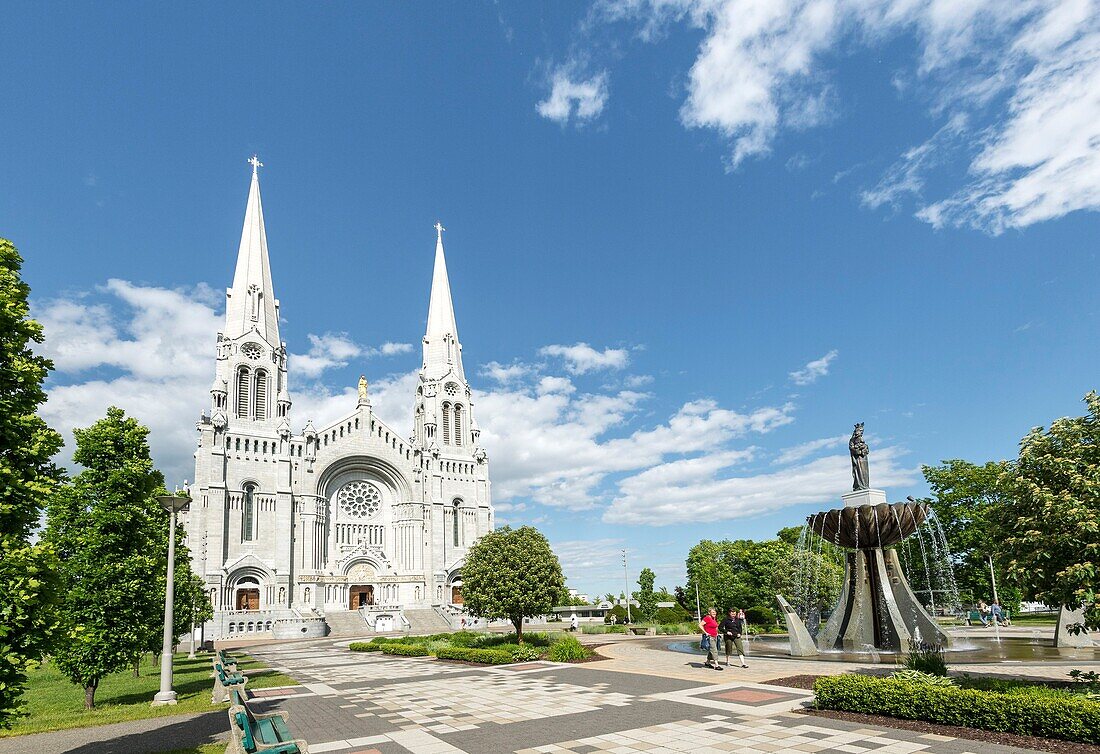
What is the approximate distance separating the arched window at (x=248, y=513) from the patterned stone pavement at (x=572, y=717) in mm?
42655

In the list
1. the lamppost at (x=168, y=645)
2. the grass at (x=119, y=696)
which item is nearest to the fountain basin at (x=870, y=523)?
the grass at (x=119, y=696)

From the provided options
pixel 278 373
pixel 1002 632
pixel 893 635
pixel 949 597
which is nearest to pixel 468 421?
pixel 278 373

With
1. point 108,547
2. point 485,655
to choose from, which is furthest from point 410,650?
point 108,547

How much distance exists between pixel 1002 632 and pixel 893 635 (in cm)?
1689

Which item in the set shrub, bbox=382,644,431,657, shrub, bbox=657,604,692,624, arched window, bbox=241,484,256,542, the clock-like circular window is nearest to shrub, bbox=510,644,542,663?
shrub, bbox=382,644,431,657

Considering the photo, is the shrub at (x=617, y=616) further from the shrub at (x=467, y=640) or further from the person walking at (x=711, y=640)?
the person walking at (x=711, y=640)

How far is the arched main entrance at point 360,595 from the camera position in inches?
2431

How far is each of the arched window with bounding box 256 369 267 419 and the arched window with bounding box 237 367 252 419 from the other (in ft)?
2.87

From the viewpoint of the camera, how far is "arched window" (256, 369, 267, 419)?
6201cm

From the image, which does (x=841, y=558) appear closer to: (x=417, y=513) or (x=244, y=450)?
(x=417, y=513)

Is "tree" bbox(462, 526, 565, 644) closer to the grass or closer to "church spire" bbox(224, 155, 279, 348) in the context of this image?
the grass

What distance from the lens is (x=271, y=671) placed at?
22938 millimetres

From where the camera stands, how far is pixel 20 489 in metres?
7.88

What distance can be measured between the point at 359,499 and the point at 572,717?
5770 centimetres
